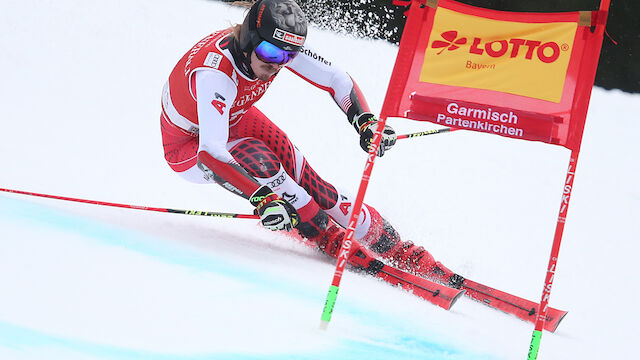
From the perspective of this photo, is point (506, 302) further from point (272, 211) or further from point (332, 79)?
point (332, 79)

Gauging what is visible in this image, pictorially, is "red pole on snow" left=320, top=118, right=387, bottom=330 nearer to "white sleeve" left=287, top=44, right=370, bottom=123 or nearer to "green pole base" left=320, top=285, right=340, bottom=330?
"green pole base" left=320, top=285, right=340, bottom=330

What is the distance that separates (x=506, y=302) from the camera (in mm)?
3053

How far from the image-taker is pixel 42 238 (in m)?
2.69

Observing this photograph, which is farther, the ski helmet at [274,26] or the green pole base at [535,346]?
the ski helmet at [274,26]

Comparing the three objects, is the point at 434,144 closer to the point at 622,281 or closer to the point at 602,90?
the point at 622,281

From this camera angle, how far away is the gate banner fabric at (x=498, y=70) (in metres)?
2.38

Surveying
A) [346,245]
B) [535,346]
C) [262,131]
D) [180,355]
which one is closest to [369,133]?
[262,131]

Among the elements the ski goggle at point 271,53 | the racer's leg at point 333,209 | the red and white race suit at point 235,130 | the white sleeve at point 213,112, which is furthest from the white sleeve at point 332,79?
the white sleeve at point 213,112

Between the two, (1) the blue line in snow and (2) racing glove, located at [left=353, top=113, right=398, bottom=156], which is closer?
(1) the blue line in snow

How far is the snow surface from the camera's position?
2.13 metres

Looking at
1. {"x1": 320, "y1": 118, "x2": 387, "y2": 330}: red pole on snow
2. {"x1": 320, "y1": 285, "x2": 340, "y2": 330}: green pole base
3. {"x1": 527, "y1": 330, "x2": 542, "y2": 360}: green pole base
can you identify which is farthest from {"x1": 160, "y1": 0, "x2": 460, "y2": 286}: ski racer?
{"x1": 527, "y1": 330, "x2": 542, "y2": 360}: green pole base

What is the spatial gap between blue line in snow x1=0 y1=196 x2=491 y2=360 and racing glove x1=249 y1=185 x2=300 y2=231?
8.6 inches

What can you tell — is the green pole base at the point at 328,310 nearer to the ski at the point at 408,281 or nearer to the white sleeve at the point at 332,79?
the ski at the point at 408,281

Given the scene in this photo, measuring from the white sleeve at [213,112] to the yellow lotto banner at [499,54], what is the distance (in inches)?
34.8
